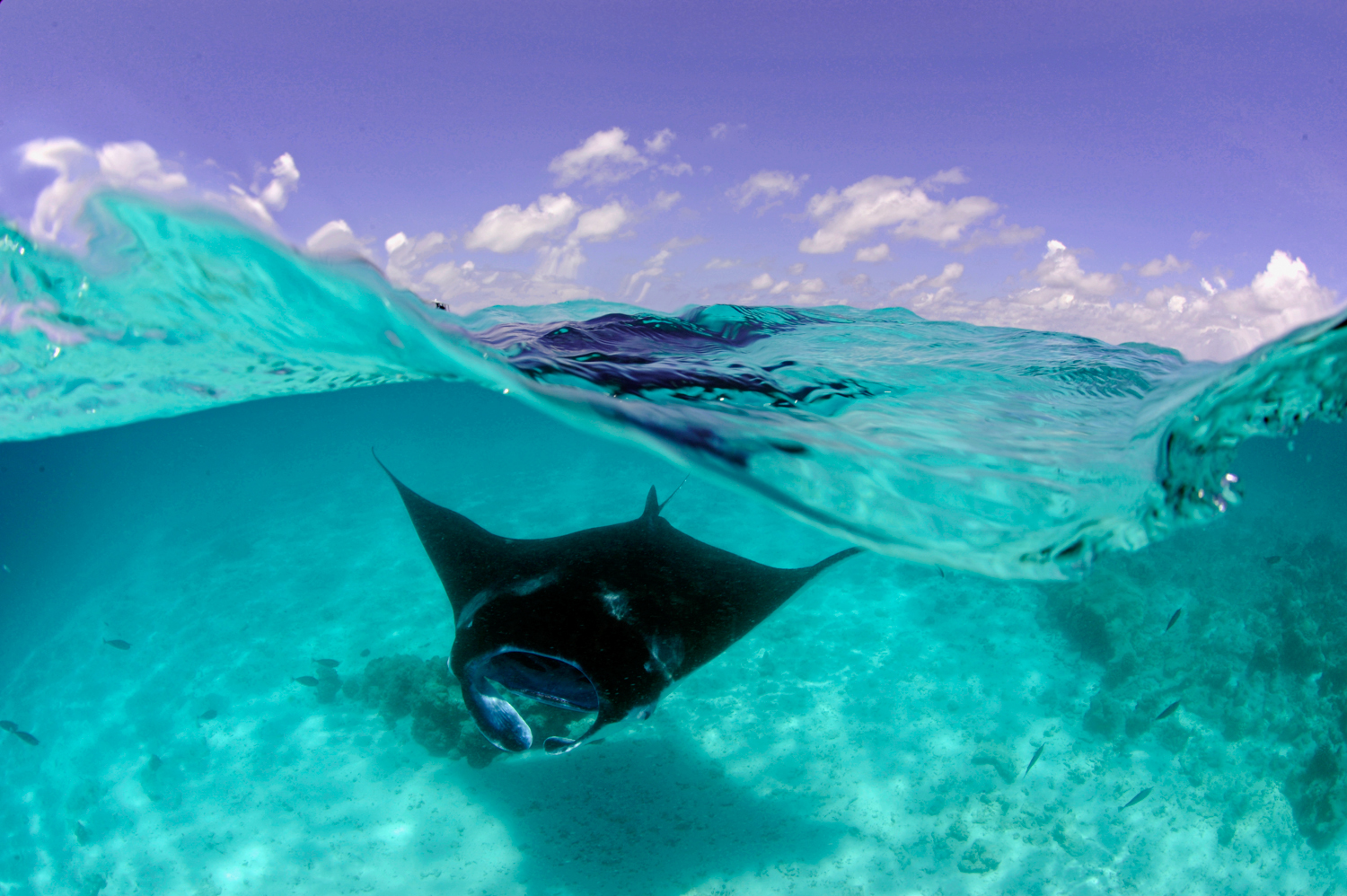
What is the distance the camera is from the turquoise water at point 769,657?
19.1 ft

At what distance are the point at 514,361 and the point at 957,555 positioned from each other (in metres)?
5.63

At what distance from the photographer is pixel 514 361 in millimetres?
7281

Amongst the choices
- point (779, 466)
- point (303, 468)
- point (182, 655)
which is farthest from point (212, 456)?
point (779, 466)

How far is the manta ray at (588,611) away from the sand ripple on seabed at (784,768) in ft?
12.9

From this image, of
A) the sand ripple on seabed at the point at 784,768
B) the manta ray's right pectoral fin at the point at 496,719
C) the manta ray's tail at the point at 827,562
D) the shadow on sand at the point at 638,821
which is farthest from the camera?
the sand ripple on seabed at the point at 784,768

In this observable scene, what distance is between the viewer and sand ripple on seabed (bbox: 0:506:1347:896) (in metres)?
7.76

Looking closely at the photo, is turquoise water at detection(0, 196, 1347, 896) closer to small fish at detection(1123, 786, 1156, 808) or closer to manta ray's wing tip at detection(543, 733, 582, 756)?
small fish at detection(1123, 786, 1156, 808)

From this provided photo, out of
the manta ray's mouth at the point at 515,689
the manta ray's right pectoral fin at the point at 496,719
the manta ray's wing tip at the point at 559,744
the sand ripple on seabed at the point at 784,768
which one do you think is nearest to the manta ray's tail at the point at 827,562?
the manta ray's mouth at the point at 515,689

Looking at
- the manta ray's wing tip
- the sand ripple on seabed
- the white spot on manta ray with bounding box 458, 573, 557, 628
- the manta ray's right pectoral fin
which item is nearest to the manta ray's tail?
the white spot on manta ray with bounding box 458, 573, 557, 628

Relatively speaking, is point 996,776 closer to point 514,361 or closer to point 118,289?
point 514,361

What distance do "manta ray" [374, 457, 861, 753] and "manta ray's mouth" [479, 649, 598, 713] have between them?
1 cm

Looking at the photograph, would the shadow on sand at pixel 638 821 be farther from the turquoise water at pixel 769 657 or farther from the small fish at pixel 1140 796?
the small fish at pixel 1140 796

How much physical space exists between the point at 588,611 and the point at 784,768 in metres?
5.88

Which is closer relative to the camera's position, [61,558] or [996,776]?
[996,776]
